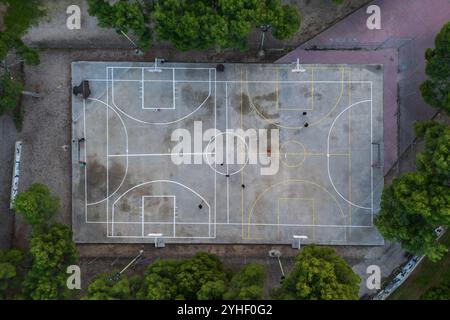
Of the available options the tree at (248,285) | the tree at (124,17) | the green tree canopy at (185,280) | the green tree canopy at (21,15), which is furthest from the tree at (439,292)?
the green tree canopy at (21,15)

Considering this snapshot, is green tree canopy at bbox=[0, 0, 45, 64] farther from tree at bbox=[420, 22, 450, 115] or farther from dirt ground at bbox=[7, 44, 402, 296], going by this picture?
tree at bbox=[420, 22, 450, 115]

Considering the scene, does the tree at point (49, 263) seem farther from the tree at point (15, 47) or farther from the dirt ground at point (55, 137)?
the tree at point (15, 47)

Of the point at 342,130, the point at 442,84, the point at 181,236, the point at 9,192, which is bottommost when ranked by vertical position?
the point at 181,236

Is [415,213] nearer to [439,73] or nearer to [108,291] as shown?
[439,73]

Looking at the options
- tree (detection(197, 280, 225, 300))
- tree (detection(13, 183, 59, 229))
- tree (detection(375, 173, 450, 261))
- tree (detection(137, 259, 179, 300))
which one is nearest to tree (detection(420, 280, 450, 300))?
tree (detection(375, 173, 450, 261))

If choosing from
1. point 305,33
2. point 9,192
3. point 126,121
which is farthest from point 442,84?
point 9,192

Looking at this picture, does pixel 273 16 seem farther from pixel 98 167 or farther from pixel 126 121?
pixel 98 167
